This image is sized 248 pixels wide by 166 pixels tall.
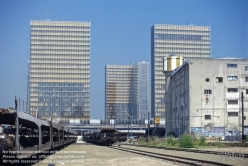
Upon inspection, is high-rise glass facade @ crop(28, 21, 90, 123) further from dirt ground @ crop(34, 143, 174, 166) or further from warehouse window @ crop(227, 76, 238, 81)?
dirt ground @ crop(34, 143, 174, 166)

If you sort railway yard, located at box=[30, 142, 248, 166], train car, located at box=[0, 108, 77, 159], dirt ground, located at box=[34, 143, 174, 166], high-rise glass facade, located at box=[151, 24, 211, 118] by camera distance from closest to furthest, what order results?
train car, located at box=[0, 108, 77, 159] → railway yard, located at box=[30, 142, 248, 166] → dirt ground, located at box=[34, 143, 174, 166] → high-rise glass facade, located at box=[151, 24, 211, 118]

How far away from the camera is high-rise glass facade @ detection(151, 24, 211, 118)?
19300 cm

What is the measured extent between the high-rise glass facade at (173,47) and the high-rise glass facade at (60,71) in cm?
3055

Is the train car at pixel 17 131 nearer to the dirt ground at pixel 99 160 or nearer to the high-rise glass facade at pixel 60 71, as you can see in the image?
the dirt ground at pixel 99 160

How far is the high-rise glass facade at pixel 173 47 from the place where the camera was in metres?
193

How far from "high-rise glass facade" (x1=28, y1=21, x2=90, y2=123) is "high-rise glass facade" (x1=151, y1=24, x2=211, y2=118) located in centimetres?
3055

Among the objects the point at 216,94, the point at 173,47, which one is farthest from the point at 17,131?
the point at 173,47

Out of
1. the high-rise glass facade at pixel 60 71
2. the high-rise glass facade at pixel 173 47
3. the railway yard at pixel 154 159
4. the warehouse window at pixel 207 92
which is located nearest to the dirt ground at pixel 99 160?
the railway yard at pixel 154 159

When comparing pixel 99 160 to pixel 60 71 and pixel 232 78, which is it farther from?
pixel 60 71

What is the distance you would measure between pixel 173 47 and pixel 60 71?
5234 centimetres

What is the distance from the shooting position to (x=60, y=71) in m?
184

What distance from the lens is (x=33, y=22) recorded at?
625 ft

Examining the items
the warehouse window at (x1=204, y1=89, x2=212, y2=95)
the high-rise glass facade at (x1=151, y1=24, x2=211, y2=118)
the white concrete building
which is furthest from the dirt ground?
the high-rise glass facade at (x1=151, y1=24, x2=211, y2=118)

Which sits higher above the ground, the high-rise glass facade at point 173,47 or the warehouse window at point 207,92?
the high-rise glass facade at point 173,47
